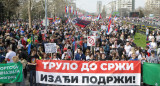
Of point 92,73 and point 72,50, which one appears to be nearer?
point 92,73

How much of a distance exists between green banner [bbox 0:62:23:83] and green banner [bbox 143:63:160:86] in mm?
4334

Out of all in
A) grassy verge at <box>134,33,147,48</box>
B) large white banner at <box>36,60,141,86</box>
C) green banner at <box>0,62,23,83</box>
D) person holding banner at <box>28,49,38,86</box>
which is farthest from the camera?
grassy verge at <box>134,33,147,48</box>

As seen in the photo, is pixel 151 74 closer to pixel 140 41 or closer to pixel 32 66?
pixel 32 66

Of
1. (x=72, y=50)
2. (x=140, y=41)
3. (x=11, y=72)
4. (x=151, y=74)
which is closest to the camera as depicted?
(x=151, y=74)

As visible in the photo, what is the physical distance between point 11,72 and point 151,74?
4.85m

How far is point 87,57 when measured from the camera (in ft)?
33.7

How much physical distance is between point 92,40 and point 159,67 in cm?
546

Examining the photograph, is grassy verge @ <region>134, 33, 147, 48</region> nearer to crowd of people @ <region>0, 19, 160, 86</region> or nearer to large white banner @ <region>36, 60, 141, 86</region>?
crowd of people @ <region>0, 19, 160, 86</region>

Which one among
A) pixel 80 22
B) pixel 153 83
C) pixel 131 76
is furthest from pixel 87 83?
pixel 80 22

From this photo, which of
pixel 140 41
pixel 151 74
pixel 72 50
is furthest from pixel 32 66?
pixel 140 41

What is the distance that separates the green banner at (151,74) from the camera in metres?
7.52

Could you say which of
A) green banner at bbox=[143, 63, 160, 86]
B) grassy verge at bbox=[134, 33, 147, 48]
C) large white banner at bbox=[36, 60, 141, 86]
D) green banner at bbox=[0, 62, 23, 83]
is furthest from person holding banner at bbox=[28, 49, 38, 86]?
grassy verge at bbox=[134, 33, 147, 48]

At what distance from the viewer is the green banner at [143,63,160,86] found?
7523 millimetres

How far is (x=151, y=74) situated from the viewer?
7566 mm
